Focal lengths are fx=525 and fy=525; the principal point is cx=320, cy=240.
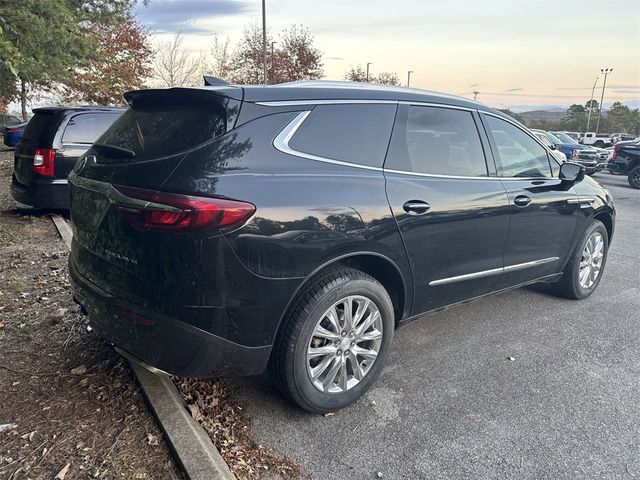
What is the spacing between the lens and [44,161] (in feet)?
22.4

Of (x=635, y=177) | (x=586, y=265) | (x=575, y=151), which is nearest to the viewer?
(x=586, y=265)

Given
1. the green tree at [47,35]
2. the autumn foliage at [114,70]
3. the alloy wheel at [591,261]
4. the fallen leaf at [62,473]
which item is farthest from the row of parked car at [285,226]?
the autumn foliage at [114,70]

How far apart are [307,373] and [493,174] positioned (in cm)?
208

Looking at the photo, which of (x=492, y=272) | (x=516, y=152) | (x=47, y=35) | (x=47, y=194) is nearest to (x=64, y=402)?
(x=492, y=272)

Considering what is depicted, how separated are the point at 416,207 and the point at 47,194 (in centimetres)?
557

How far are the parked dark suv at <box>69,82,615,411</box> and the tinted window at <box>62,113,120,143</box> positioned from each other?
447cm

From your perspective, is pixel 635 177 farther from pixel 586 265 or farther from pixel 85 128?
pixel 85 128

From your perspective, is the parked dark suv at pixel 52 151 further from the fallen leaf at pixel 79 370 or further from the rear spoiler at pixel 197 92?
the rear spoiler at pixel 197 92

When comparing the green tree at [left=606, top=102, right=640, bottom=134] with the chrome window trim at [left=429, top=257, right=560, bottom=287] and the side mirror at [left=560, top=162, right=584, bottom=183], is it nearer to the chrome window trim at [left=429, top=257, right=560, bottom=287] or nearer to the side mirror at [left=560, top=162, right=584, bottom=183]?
the side mirror at [left=560, top=162, right=584, bottom=183]

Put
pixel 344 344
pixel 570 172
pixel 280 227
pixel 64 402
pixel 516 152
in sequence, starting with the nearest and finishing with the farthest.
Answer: pixel 280 227, pixel 64 402, pixel 344 344, pixel 516 152, pixel 570 172

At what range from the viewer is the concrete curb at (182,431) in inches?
92.3

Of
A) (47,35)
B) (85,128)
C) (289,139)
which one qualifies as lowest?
(85,128)

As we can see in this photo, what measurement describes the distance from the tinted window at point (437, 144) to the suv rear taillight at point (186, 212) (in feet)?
3.63

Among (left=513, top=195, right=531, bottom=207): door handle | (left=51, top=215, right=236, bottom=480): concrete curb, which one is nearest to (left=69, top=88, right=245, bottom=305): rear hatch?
(left=51, top=215, right=236, bottom=480): concrete curb
